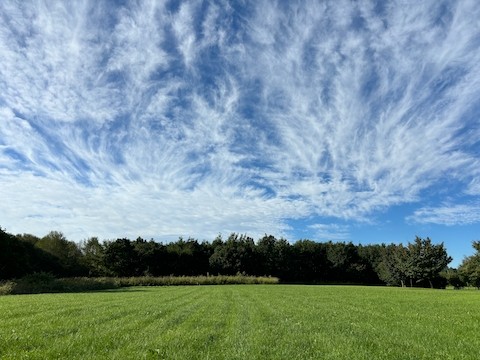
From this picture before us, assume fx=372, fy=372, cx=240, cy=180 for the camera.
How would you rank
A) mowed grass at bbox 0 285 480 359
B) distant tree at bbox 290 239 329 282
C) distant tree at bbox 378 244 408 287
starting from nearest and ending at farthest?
1. mowed grass at bbox 0 285 480 359
2. distant tree at bbox 378 244 408 287
3. distant tree at bbox 290 239 329 282

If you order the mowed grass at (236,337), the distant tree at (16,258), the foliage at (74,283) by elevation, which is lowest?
the mowed grass at (236,337)

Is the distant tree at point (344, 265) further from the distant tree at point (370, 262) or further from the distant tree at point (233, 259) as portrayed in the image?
the distant tree at point (233, 259)

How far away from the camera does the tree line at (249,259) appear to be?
298ft

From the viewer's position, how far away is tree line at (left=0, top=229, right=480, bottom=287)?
298 feet

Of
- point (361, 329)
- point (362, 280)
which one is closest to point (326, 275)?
point (362, 280)

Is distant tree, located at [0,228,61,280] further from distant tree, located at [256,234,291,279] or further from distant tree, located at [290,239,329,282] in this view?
distant tree, located at [290,239,329,282]

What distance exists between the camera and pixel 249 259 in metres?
104

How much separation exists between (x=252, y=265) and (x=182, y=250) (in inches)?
796

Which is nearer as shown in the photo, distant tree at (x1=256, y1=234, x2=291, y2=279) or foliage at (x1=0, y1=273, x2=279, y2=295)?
foliage at (x1=0, y1=273, x2=279, y2=295)

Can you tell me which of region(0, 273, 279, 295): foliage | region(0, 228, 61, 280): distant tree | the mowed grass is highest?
region(0, 228, 61, 280): distant tree

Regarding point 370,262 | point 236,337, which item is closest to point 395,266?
point 370,262

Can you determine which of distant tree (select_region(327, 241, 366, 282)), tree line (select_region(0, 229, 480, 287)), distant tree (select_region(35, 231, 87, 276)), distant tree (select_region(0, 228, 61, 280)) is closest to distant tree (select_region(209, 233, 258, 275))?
tree line (select_region(0, 229, 480, 287))

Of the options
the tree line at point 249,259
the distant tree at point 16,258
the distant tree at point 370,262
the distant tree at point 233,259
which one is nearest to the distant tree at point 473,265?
the tree line at point 249,259

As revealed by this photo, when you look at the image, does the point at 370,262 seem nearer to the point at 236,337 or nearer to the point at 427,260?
the point at 427,260
